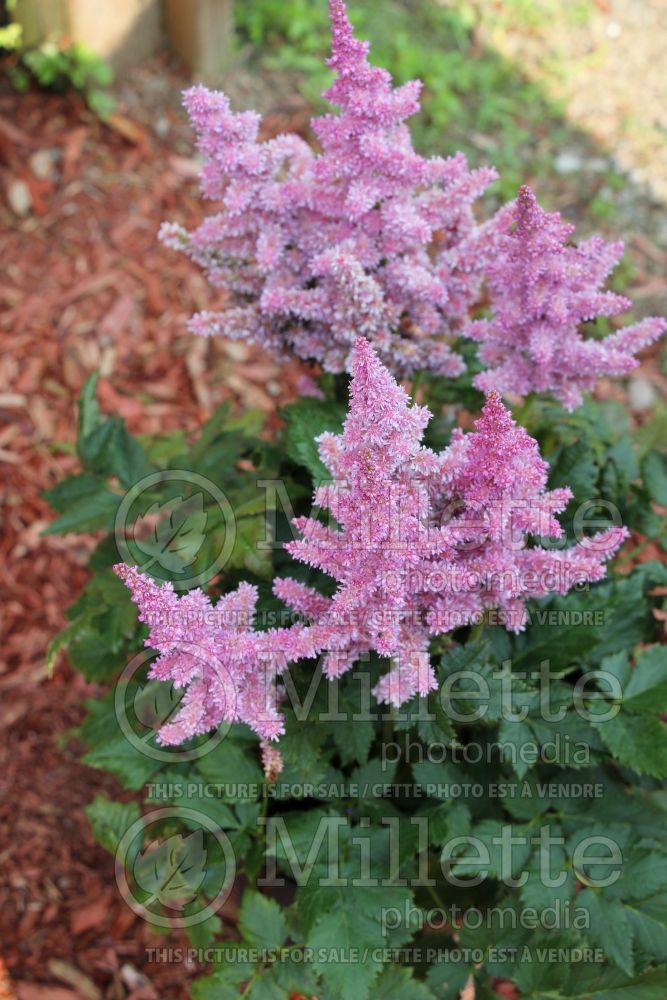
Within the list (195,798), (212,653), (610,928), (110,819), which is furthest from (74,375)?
(610,928)

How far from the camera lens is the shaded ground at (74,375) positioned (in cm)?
254

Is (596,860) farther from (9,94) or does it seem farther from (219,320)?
(9,94)

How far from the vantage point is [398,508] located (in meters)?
1.34

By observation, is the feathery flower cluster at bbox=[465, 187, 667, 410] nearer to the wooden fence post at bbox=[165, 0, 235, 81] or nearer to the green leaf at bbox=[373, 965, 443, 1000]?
the green leaf at bbox=[373, 965, 443, 1000]

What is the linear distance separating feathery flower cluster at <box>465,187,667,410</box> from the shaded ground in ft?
3.98

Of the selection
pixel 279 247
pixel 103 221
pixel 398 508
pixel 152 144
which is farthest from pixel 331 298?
pixel 152 144

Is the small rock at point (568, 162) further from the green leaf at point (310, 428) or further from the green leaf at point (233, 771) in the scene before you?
the green leaf at point (233, 771)

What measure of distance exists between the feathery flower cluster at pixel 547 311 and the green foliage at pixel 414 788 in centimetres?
20

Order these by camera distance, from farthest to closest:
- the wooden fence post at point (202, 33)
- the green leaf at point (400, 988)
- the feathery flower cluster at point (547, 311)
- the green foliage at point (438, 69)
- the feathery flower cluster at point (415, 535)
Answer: the green foliage at point (438, 69) → the wooden fence post at point (202, 33) → the green leaf at point (400, 988) → the feathery flower cluster at point (547, 311) → the feathery flower cluster at point (415, 535)

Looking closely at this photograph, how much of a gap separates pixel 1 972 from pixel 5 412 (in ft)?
5.66

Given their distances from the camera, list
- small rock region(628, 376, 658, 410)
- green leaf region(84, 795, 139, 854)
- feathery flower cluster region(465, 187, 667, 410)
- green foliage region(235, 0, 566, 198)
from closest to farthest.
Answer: feathery flower cluster region(465, 187, 667, 410), green leaf region(84, 795, 139, 854), small rock region(628, 376, 658, 410), green foliage region(235, 0, 566, 198)

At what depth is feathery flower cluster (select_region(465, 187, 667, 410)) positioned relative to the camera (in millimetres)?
1581
